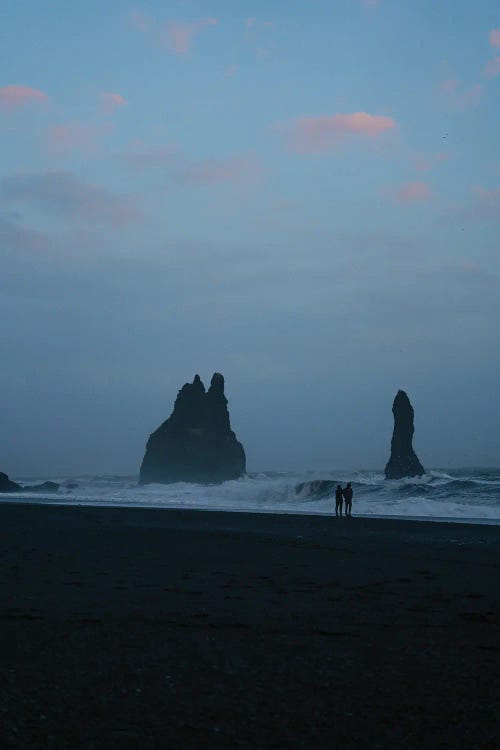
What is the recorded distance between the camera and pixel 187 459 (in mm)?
136500

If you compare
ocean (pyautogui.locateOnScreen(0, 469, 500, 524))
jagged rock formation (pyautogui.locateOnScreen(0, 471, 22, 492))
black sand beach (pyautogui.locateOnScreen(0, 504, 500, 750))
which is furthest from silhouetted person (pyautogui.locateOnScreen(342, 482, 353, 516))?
jagged rock formation (pyautogui.locateOnScreen(0, 471, 22, 492))

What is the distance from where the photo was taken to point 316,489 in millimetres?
66375

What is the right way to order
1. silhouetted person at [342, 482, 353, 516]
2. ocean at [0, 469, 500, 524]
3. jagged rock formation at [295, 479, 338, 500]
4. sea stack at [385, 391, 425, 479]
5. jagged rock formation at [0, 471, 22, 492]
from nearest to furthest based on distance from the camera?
1. silhouetted person at [342, 482, 353, 516]
2. ocean at [0, 469, 500, 524]
3. jagged rock formation at [295, 479, 338, 500]
4. sea stack at [385, 391, 425, 479]
5. jagged rock formation at [0, 471, 22, 492]

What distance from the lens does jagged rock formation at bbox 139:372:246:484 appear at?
136 m

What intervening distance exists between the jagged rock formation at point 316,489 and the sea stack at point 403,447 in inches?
1378

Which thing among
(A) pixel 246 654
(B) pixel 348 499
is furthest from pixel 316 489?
(A) pixel 246 654

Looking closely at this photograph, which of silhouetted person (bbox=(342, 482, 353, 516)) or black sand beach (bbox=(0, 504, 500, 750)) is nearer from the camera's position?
black sand beach (bbox=(0, 504, 500, 750))

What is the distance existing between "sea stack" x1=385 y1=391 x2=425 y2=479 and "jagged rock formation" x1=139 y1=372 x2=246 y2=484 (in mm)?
41954

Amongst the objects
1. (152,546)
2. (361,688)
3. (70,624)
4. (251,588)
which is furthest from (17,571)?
(361,688)

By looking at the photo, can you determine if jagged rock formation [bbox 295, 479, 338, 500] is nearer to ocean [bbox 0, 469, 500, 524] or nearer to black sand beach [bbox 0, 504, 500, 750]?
ocean [bbox 0, 469, 500, 524]

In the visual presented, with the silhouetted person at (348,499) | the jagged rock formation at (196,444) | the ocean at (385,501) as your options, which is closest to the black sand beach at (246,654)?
the silhouetted person at (348,499)

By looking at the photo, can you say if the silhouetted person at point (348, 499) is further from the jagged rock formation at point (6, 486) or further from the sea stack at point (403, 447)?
the jagged rock formation at point (6, 486)

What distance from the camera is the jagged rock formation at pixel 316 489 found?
2549 inches

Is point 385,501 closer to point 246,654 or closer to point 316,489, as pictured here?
point 316,489
